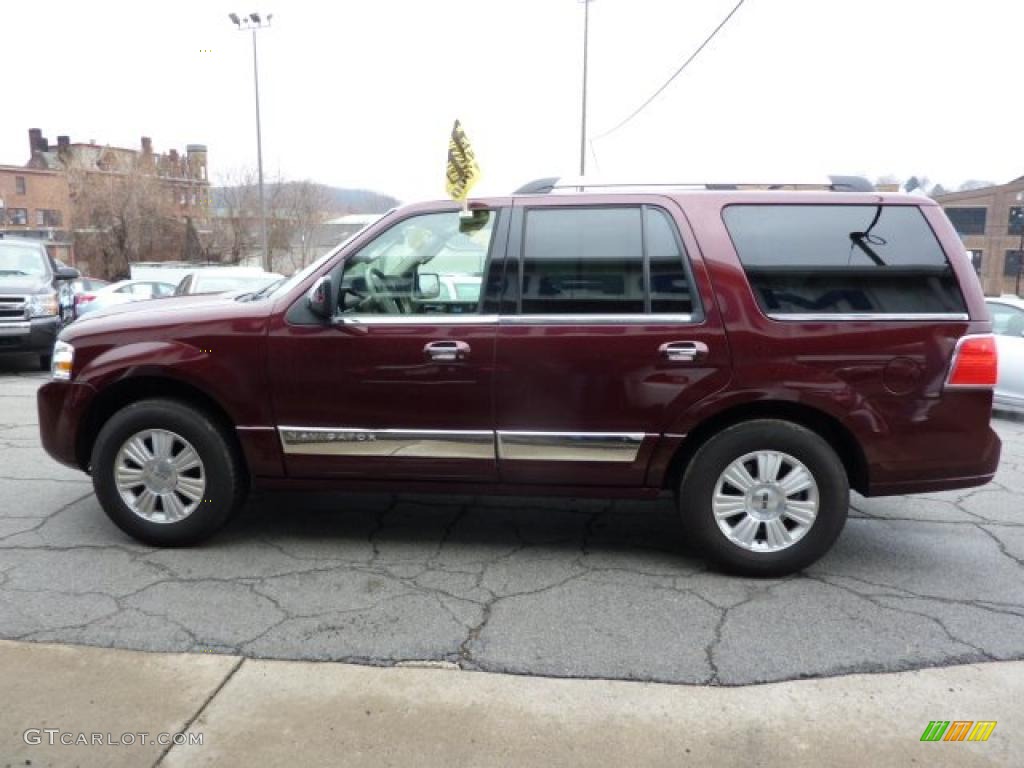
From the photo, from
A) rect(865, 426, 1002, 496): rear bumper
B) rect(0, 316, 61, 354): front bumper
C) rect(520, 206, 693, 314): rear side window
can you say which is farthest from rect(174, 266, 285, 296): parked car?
rect(865, 426, 1002, 496): rear bumper

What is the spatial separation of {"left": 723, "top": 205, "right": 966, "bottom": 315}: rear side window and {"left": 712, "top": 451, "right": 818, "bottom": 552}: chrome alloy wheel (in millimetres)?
755

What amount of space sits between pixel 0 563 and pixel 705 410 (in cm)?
363

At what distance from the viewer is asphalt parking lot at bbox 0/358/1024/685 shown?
3.28m

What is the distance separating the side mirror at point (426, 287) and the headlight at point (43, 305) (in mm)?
8594

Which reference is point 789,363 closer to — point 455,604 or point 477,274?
point 477,274

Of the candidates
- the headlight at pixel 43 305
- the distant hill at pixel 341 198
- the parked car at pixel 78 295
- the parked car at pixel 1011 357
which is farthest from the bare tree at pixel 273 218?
the parked car at pixel 1011 357

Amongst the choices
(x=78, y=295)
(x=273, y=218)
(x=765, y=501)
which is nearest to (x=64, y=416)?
(x=765, y=501)

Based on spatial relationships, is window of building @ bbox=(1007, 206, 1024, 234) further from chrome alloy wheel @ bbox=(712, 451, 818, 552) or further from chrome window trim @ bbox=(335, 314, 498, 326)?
chrome window trim @ bbox=(335, 314, 498, 326)

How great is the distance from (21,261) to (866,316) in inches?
452

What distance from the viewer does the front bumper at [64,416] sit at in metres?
4.29

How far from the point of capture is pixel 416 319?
405cm

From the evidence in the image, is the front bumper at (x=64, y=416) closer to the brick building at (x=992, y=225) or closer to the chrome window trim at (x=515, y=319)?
the chrome window trim at (x=515, y=319)

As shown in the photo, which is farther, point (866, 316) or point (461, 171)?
point (461, 171)

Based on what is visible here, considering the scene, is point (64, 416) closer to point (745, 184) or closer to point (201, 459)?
point (201, 459)
